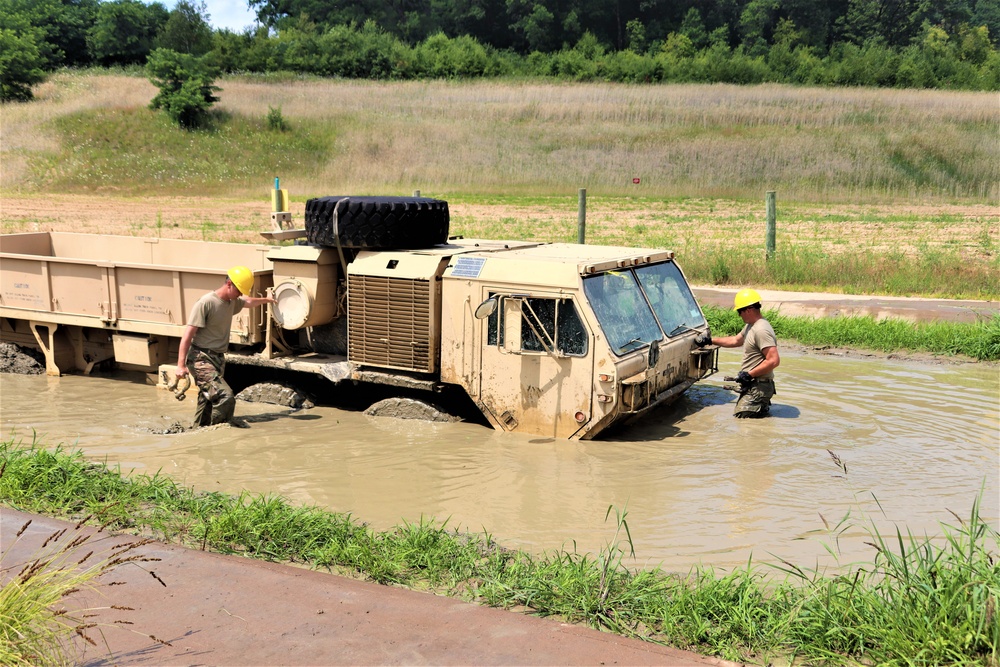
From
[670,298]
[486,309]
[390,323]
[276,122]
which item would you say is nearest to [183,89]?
[276,122]

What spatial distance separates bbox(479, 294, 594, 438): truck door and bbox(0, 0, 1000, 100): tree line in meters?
42.7

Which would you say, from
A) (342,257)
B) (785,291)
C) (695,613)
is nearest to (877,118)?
(785,291)

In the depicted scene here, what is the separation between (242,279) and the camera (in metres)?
9.70

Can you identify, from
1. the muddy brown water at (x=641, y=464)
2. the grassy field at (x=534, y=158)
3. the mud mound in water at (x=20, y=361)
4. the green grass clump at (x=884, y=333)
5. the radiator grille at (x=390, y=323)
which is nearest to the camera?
the muddy brown water at (x=641, y=464)

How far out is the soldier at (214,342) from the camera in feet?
31.6

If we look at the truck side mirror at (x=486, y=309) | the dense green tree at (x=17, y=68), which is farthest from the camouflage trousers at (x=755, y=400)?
the dense green tree at (x=17, y=68)

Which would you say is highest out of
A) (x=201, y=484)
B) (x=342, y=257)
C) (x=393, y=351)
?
(x=342, y=257)

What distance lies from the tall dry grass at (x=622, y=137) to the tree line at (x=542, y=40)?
7.55 meters

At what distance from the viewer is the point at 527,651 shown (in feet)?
Answer: 15.6

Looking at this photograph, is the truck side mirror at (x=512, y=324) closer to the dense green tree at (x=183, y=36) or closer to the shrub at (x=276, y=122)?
the shrub at (x=276, y=122)

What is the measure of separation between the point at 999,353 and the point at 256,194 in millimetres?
29497

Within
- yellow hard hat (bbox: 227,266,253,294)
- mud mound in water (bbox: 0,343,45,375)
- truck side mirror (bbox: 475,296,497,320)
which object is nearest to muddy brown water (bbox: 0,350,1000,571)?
mud mound in water (bbox: 0,343,45,375)

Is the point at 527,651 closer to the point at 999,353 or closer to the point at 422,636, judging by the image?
the point at 422,636

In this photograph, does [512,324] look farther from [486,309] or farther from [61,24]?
[61,24]
